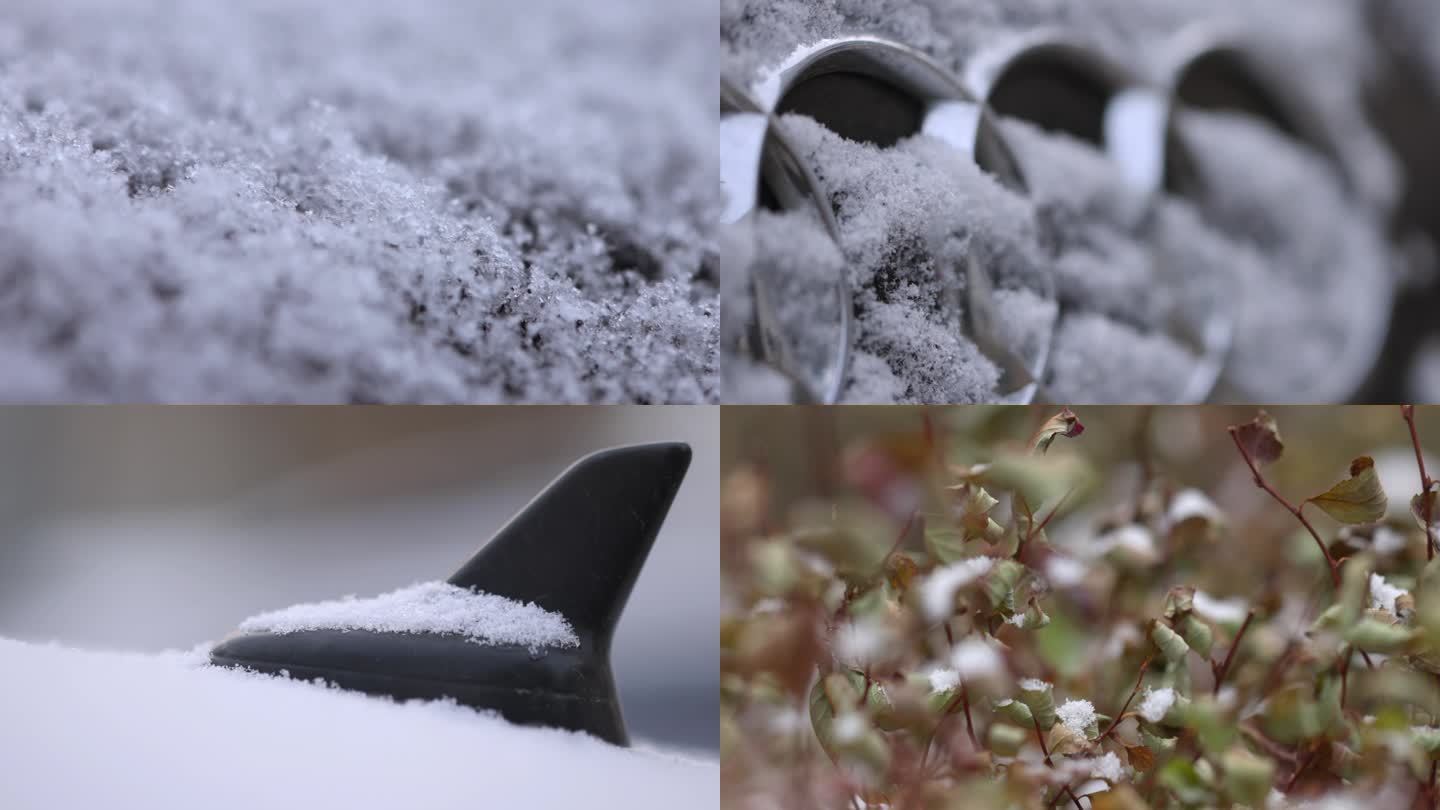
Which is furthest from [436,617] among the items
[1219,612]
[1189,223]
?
[1189,223]

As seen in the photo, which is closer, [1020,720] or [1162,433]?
[1020,720]

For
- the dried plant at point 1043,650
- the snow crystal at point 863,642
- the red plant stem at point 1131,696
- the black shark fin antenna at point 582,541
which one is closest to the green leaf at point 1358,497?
the dried plant at point 1043,650

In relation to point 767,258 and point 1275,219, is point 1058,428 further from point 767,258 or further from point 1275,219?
point 1275,219

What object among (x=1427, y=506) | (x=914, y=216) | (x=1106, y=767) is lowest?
(x=1106, y=767)

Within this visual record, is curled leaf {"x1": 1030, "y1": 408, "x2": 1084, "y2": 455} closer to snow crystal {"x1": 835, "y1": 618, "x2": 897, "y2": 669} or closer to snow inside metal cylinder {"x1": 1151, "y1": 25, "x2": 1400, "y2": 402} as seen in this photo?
snow crystal {"x1": 835, "y1": 618, "x2": 897, "y2": 669}

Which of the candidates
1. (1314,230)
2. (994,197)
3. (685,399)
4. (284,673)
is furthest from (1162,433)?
(284,673)

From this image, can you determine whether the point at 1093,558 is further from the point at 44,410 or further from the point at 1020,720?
the point at 44,410
